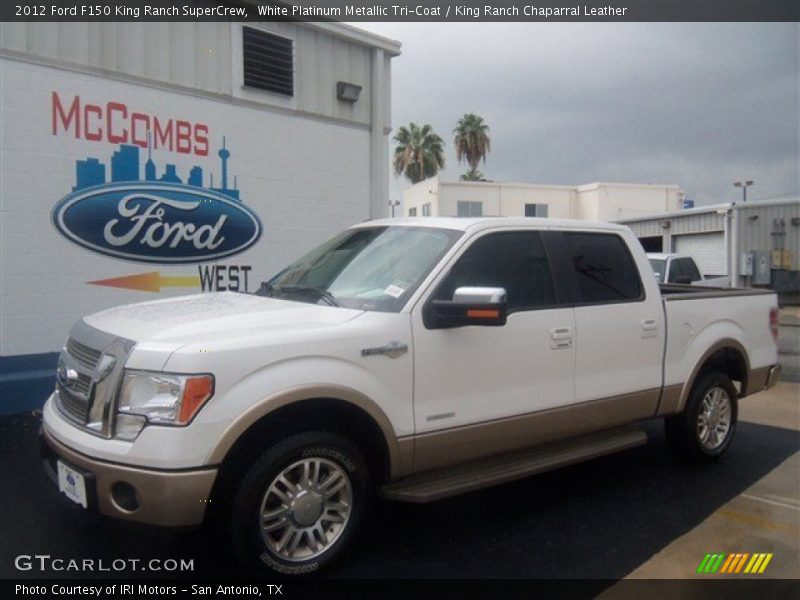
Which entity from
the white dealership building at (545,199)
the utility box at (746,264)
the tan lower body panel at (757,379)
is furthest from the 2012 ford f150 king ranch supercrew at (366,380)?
the white dealership building at (545,199)

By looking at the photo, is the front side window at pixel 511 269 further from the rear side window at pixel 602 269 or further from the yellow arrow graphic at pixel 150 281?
the yellow arrow graphic at pixel 150 281

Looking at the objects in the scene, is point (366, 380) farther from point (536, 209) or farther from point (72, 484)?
point (536, 209)

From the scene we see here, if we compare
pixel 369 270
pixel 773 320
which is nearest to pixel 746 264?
pixel 773 320

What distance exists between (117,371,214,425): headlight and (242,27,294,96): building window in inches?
242

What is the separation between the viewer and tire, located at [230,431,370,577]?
3.30m

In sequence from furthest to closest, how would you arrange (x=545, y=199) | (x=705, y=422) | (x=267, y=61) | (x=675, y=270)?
(x=545, y=199)
(x=675, y=270)
(x=267, y=61)
(x=705, y=422)

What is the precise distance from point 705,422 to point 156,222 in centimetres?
584

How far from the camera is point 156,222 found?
779 cm

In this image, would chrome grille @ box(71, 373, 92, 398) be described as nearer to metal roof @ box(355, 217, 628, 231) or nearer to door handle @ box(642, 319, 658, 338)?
metal roof @ box(355, 217, 628, 231)

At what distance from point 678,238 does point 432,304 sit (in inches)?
951

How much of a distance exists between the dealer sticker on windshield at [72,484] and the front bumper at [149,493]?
48mm

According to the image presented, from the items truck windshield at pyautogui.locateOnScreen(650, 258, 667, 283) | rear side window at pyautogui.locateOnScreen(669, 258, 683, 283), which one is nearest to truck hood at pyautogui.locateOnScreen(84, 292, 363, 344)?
truck windshield at pyautogui.locateOnScreen(650, 258, 667, 283)

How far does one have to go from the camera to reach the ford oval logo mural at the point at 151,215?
7211mm

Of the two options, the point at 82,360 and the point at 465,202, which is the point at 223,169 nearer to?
the point at 82,360
